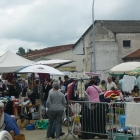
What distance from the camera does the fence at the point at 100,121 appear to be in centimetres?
1134

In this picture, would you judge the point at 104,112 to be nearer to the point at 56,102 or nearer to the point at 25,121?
the point at 56,102

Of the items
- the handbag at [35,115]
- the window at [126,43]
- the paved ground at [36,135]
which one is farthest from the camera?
the window at [126,43]

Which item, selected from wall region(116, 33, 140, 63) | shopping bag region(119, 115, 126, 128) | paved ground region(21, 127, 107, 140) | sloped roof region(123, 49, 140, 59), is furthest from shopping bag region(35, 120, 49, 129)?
wall region(116, 33, 140, 63)

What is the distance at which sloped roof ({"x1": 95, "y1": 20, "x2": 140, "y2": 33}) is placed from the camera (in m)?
53.9

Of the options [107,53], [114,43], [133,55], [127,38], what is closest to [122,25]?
[127,38]

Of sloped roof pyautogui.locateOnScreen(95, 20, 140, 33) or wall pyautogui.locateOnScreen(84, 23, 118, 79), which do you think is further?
sloped roof pyautogui.locateOnScreen(95, 20, 140, 33)

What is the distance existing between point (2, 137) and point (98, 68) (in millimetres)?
46155

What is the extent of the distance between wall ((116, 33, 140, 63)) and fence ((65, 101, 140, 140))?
41.2 metres

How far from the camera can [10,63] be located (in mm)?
17328

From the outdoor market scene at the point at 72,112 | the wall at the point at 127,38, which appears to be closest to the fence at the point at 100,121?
the outdoor market scene at the point at 72,112

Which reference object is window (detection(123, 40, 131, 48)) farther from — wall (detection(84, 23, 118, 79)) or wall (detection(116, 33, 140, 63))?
wall (detection(84, 23, 118, 79))

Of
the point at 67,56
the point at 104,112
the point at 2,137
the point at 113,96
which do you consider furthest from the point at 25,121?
the point at 67,56

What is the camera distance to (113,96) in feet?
51.3

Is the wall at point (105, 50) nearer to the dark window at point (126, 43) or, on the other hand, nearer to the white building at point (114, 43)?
the white building at point (114, 43)
